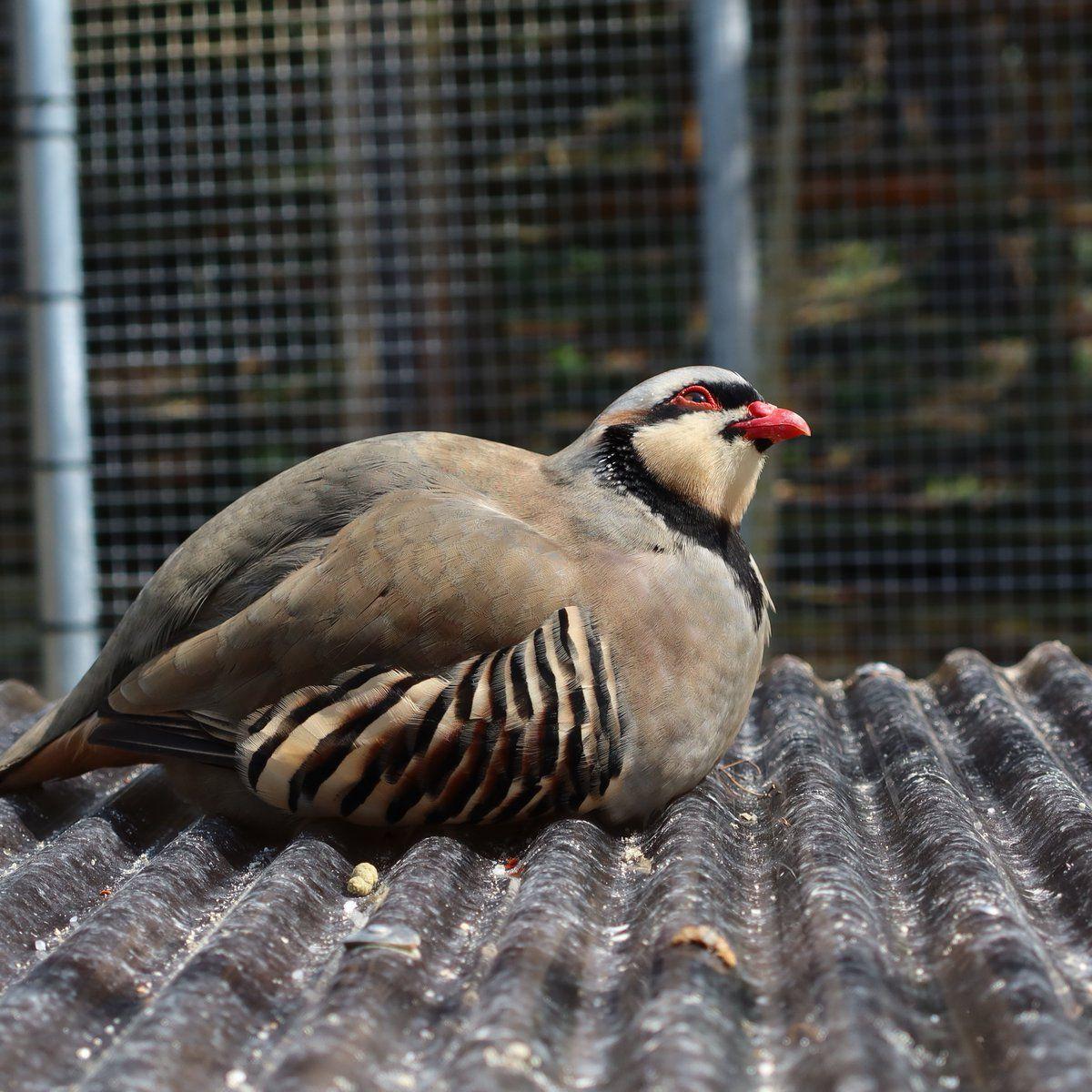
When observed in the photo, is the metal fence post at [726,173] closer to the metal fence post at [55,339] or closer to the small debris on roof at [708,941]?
the metal fence post at [55,339]

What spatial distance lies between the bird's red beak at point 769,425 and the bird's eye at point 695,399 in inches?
2.6

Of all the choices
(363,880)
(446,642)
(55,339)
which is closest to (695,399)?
(446,642)

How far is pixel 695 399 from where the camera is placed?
9.68 feet

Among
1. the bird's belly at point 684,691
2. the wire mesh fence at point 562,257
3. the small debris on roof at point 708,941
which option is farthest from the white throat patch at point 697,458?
the wire mesh fence at point 562,257

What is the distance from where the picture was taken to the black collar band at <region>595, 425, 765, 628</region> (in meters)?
2.81

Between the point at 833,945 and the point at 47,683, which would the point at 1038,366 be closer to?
the point at 47,683

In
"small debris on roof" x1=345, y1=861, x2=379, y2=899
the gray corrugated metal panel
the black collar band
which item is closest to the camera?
the gray corrugated metal panel

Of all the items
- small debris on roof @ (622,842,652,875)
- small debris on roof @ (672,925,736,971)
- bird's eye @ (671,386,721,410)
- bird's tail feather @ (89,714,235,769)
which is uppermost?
bird's eye @ (671,386,721,410)

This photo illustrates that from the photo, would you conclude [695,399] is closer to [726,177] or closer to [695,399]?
[695,399]

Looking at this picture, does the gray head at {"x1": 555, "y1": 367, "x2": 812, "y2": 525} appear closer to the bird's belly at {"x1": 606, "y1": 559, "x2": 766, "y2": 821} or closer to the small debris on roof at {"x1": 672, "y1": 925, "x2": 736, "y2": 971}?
the bird's belly at {"x1": 606, "y1": 559, "x2": 766, "y2": 821}

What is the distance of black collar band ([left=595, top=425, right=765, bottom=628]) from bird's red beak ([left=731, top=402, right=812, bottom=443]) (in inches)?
8.1

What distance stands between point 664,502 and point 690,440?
0.15m

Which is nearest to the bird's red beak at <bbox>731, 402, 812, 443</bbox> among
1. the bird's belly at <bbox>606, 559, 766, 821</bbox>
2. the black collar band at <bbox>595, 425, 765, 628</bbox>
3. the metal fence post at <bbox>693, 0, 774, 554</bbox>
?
the black collar band at <bbox>595, 425, 765, 628</bbox>


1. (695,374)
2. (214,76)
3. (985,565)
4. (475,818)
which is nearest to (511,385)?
(214,76)
